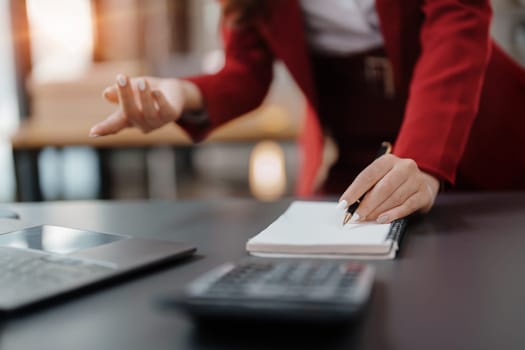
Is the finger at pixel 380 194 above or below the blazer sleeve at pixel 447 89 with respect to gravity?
below

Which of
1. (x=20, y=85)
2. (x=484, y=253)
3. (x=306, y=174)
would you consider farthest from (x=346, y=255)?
(x=20, y=85)

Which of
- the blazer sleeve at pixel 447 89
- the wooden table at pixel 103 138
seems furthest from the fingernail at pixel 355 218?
the wooden table at pixel 103 138

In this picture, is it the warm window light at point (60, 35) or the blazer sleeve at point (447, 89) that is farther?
the warm window light at point (60, 35)

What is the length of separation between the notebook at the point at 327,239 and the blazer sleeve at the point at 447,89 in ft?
0.50

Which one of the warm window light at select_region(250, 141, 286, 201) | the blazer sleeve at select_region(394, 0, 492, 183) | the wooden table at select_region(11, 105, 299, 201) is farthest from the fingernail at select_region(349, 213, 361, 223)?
the warm window light at select_region(250, 141, 286, 201)

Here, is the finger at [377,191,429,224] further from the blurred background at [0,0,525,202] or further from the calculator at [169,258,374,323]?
the blurred background at [0,0,525,202]

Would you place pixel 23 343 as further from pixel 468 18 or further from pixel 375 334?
pixel 468 18

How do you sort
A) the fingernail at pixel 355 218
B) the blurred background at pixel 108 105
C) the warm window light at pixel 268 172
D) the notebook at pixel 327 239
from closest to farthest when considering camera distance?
the notebook at pixel 327 239 → the fingernail at pixel 355 218 → the blurred background at pixel 108 105 → the warm window light at pixel 268 172

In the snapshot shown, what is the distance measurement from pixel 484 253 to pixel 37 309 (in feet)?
1.27

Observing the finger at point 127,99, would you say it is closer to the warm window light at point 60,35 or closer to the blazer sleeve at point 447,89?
the blazer sleeve at point 447,89

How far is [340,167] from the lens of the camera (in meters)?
1.30

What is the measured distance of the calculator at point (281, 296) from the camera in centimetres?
36

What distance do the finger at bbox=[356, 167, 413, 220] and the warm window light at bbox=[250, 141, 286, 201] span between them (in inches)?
85.3

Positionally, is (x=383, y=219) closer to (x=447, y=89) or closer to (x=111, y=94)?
(x=447, y=89)
